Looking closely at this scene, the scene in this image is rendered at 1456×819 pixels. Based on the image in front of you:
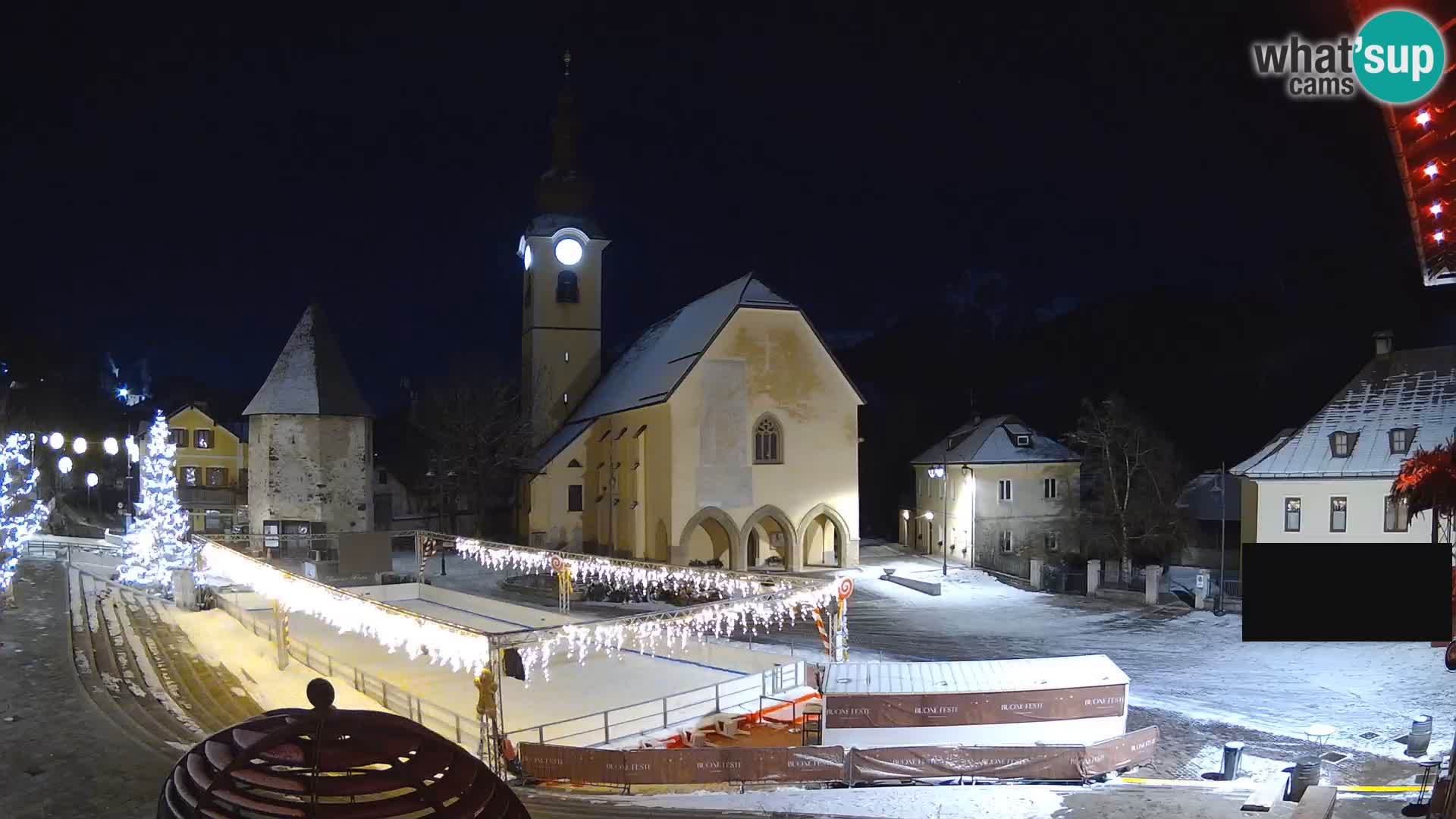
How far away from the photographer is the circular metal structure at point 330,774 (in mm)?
2420

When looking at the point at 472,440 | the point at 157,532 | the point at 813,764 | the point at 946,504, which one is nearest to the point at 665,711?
the point at 813,764

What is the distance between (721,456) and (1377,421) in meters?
22.5

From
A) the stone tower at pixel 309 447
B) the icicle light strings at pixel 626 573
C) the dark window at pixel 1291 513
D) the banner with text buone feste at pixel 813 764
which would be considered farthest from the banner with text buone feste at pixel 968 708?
the stone tower at pixel 309 447

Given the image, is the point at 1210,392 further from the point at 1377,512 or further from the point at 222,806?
the point at 222,806

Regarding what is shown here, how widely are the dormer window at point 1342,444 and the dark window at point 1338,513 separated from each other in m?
1.45

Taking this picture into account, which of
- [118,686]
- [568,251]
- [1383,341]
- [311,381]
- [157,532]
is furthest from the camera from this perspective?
[568,251]

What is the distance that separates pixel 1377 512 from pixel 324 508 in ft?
126

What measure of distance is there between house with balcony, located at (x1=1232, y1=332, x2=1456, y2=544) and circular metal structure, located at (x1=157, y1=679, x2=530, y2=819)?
32.1 m

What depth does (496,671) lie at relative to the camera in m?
14.1

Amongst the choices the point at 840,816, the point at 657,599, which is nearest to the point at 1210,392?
the point at 657,599

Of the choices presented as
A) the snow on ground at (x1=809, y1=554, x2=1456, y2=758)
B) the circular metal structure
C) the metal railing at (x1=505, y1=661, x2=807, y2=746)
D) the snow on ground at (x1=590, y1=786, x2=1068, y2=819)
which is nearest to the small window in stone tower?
the snow on ground at (x1=809, y1=554, x2=1456, y2=758)

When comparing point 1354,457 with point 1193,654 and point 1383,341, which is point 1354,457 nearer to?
point 1383,341

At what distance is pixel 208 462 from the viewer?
53750 mm

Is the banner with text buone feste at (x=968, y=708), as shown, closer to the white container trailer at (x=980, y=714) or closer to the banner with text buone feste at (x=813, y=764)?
the white container trailer at (x=980, y=714)
